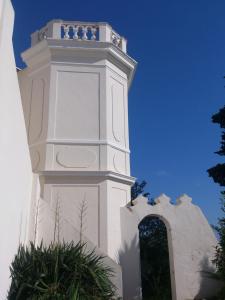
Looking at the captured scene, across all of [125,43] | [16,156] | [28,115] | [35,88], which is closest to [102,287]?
[16,156]

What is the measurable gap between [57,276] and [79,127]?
4327 millimetres

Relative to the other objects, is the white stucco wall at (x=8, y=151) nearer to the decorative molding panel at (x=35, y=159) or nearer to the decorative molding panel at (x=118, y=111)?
the decorative molding panel at (x=35, y=159)

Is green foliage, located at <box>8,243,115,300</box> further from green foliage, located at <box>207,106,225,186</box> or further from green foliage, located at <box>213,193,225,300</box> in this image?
green foliage, located at <box>207,106,225,186</box>

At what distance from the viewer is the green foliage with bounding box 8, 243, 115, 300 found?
521 cm

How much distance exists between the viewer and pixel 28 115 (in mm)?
9422

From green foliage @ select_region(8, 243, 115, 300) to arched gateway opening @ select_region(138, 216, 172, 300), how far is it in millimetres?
3283

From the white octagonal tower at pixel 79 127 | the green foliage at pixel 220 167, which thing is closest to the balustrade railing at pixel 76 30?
the white octagonal tower at pixel 79 127

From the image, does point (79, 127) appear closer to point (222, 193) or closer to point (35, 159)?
point (35, 159)

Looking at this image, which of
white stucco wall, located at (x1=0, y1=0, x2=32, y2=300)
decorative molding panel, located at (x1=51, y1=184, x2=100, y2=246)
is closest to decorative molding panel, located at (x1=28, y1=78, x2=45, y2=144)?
decorative molding panel, located at (x1=51, y1=184, x2=100, y2=246)

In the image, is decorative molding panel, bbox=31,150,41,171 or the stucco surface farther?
decorative molding panel, bbox=31,150,41,171

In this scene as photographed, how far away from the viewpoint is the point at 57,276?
557 cm

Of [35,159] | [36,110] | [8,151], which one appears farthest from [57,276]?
[36,110]

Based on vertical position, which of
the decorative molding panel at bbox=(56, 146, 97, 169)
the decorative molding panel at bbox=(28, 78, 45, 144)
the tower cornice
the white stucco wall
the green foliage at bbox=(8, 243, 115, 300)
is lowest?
the green foliage at bbox=(8, 243, 115, 300)

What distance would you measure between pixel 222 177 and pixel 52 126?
17.6 feet
